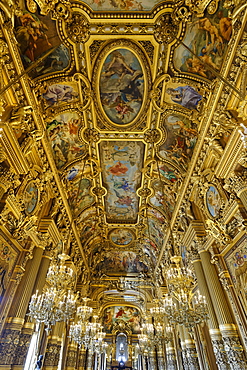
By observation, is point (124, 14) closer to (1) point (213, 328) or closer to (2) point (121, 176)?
(2) point (121, 176)

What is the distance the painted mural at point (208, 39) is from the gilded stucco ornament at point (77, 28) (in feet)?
9.61

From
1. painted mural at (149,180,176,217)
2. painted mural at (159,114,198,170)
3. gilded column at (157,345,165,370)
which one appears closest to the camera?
painted mural at (159,114,198,170)

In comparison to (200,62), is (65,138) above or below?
above

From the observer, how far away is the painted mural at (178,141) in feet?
29.7

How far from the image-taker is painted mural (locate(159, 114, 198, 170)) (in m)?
9.04

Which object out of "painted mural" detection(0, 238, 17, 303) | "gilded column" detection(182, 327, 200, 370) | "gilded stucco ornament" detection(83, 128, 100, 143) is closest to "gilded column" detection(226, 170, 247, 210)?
"gilded stucco ornament" detection(83, 128, 100, 143)

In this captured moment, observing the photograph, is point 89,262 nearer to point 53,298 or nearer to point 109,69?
point 53,298

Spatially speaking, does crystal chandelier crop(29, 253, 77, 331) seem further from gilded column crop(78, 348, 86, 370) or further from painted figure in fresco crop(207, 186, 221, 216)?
gilded column crop(78, 348, 86, 370)

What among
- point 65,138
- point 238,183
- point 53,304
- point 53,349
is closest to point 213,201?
point 238,183

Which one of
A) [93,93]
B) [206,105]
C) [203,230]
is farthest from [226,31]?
[203,230]

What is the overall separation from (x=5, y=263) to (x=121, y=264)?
48.6ft

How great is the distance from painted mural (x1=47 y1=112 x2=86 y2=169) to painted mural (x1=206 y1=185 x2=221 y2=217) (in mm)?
5811

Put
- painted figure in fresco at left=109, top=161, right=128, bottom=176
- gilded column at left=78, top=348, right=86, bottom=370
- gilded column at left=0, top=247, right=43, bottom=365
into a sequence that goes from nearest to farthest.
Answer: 1. gilded column at left=0, top=247, right=43, bottom=365
2. painted figure in fresco at left=109, top=161, right=128, bottom=176
3. gilded column at left=78, top=348, right=86, bottom=370

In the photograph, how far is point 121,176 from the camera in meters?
12.4
